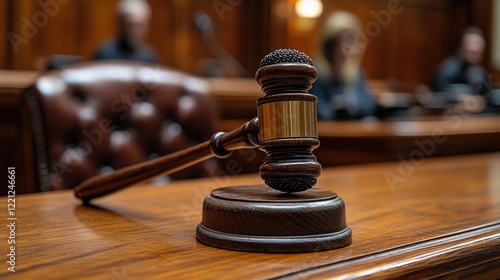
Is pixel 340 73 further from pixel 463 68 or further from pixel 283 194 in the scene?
pixel 283 194

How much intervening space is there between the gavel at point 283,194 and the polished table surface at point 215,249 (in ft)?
0.06

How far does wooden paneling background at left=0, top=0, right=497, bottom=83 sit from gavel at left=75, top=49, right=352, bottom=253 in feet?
16.8

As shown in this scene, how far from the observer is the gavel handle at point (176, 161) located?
668 mm

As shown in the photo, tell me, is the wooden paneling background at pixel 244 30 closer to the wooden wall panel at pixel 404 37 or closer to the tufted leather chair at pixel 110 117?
the wooden wall panel at pixel 404 37

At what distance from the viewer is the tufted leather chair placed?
4.48ft

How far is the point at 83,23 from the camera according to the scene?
571 centimetres

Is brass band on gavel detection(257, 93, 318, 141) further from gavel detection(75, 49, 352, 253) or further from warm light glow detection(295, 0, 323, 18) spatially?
warm light glow detection(295, 0, 323, 18)

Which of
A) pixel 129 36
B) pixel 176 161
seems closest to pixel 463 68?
pixel 129 36

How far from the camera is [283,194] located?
25.2 inches

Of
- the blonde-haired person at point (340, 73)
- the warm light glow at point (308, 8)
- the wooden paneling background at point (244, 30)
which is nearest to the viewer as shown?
the blonde-haired person at point (340, 73)

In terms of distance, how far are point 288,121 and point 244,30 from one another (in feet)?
20.4

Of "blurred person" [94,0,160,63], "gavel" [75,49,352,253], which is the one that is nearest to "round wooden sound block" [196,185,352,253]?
"gavel" [75,49,352,253]

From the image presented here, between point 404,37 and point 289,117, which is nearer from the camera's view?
point 289,117

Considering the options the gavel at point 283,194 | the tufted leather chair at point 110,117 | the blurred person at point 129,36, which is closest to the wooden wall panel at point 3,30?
the blurred person at point 129,36
